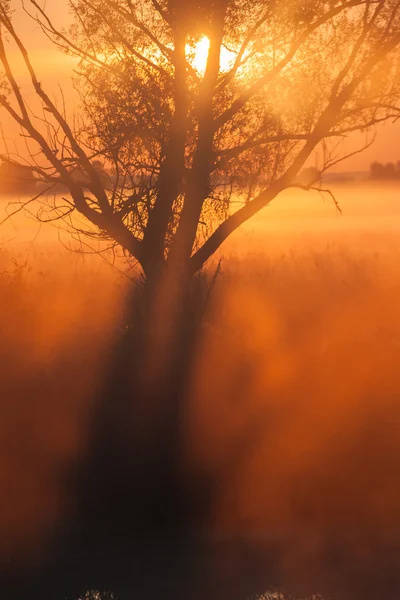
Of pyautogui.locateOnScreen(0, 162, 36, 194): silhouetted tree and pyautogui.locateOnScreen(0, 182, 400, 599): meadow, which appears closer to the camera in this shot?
pyautogui.locateOnScreen(0, 182, 400, 599): meadow

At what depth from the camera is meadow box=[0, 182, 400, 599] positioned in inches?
369

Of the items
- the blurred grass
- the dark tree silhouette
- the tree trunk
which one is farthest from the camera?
the dark tree silhouette

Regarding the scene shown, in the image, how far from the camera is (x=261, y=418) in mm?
12609

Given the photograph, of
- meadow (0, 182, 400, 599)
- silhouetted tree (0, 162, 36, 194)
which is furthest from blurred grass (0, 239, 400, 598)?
silhouetted tree (0, 162, 36, 194)

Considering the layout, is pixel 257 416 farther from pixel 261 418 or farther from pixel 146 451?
pixel 146 451

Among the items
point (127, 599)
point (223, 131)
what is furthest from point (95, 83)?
point (127, 599)

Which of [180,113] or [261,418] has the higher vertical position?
[180,113]

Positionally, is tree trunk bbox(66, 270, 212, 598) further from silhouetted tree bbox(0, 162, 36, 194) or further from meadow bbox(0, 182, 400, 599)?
silhouetted tree bbox(0, 162, 36, 194)

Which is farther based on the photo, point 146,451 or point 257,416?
point 257,416

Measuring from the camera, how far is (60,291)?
68.7 feet

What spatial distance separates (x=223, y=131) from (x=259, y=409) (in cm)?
707

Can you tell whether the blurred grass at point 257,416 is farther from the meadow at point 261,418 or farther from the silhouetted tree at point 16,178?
the silhouetted tree at point 16,178

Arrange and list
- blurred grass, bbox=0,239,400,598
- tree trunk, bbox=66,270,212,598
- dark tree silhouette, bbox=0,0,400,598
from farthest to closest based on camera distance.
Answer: dark tree silhouette, bbox=0,0,400,598 → blurred grass, bbox=0,239,400,598 → tree trunk, bbox=66,270,212,598

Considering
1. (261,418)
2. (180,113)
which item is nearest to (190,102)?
(180,113)
